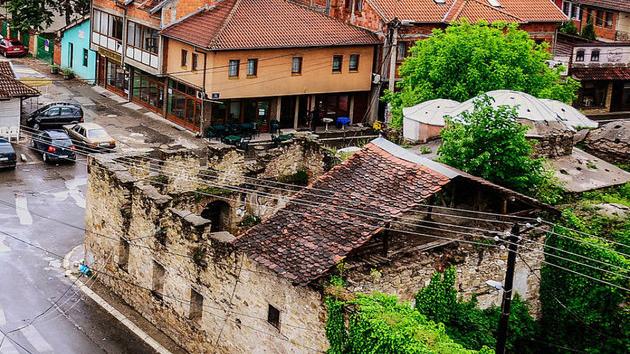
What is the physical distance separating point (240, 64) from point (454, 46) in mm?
15069

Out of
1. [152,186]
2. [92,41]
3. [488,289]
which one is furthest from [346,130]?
[488,289]

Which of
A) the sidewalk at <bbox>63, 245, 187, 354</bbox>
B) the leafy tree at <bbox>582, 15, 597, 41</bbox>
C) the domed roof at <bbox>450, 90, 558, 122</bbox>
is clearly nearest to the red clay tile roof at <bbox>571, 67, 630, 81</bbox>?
the leafy tree at <bbox>582, 15, 597, 41</bbox>

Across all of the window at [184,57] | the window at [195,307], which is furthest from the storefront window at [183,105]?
the window at [195,307]

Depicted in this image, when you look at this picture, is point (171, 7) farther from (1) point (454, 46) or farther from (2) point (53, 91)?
(1) point (454, 46)

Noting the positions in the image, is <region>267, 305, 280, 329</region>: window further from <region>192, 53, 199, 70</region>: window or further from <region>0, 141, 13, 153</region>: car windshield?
<region>192, 53, 199, 70</region>: window

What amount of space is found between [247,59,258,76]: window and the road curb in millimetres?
22971

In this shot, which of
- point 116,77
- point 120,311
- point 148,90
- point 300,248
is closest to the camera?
point 300,248

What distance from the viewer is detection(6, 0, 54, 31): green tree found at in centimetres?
7638

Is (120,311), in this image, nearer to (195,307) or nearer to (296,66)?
(195,307)

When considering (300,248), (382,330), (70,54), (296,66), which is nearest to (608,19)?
(296,66)

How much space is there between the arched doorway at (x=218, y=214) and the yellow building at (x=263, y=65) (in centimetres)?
2206

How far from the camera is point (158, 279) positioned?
108 feet

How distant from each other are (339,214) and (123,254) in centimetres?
1098

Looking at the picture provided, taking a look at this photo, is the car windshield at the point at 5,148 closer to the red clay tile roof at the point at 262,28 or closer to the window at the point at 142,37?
the red clay tile roof at the point at 262,28
